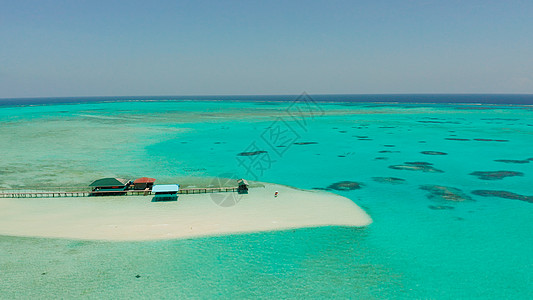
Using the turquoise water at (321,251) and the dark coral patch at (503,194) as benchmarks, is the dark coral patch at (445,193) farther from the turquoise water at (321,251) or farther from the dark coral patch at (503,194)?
the dark coral patch at (503,194)

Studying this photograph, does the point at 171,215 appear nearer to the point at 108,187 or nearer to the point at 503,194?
the point at 108,187

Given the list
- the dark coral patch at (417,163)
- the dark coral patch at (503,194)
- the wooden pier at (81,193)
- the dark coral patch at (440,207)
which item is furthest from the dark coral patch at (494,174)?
the wooden pier at (81,193)

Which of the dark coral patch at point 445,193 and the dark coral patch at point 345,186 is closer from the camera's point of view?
the dark coral patch at point 445,193

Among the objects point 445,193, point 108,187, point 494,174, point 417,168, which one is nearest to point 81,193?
point 108,187

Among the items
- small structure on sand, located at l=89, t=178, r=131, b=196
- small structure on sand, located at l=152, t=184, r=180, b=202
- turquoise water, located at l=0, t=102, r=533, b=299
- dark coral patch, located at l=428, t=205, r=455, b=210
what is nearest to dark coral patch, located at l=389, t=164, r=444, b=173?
turquoise water, located at l=0, t=102, r=533, b=299

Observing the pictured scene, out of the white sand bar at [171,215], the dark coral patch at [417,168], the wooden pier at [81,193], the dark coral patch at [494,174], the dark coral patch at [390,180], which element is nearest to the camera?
the white sand bar at [171,215]

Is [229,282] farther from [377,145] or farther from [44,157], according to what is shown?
[377,145]
